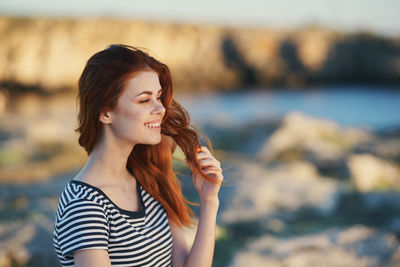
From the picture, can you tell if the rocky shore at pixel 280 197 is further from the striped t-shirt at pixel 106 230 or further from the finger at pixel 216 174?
the striped t-shirt at pixel 106 230

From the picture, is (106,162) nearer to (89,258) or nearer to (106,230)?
(106,230)

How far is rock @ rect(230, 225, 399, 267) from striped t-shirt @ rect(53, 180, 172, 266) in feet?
8.03

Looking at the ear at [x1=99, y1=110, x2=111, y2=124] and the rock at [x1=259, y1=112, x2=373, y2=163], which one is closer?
the ear at [x1=99, y1=110, x2=111, y2=124]

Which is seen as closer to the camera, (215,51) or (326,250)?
(326,250)

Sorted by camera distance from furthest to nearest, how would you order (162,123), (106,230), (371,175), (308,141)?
(308,141) < (371,175) < (162,123) < (106,230)

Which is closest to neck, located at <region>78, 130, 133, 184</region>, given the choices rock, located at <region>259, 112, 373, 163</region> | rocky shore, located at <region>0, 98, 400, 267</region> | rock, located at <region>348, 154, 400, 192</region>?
rocky shore, located at <region>0, 98, 400, 267</region>

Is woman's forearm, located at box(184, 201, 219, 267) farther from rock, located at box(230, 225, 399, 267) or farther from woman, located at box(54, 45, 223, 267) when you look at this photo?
rock, located at box(230, 225, 399, 267)

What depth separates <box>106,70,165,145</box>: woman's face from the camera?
6.59ft

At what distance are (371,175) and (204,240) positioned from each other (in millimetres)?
6489

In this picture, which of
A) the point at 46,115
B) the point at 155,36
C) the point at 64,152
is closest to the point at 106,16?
the point at 155,36

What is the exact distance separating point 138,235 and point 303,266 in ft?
9.13

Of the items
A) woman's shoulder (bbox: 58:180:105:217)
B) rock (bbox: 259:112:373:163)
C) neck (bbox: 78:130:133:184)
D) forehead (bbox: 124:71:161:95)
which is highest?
rock (bbox: 259:112:373:163)

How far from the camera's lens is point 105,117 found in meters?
2.02

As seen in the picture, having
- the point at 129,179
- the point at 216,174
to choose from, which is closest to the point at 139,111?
the point at 129,179
